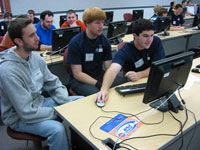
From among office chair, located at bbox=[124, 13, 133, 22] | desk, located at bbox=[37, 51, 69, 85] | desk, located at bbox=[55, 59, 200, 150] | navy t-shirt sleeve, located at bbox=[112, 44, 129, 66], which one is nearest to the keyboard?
desk, located at bbox=[55, 59, 200, 150]

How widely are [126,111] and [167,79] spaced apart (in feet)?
1.13

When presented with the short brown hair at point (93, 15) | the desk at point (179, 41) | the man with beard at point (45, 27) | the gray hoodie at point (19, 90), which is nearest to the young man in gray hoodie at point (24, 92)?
the gray hoodie at point (19, 90)

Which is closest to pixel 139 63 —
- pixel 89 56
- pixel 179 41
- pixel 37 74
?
pixel 89 56

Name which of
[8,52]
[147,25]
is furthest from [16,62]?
[147,25]

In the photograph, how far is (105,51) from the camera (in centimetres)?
215

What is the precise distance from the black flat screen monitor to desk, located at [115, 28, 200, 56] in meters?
1.58

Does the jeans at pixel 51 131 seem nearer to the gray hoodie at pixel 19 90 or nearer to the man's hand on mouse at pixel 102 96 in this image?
the gray hoodie at pixel 19 90

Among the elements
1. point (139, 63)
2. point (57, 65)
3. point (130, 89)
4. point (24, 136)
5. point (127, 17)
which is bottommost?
point (24, 136)

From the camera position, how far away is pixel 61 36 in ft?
8.03

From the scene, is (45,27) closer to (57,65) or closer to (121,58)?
(57,65)

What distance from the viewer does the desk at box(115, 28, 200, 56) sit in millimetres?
3945

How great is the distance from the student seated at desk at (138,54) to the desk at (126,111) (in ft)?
0.83

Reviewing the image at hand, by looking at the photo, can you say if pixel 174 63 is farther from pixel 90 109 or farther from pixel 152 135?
pixel 90 109

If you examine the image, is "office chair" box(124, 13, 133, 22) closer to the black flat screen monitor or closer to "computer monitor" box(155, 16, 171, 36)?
"computer monitor" box(155, 16, 171, 36)
